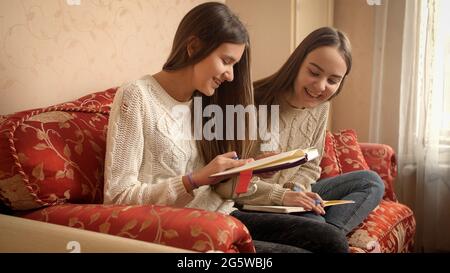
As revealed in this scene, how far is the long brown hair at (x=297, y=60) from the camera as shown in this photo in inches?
68.6

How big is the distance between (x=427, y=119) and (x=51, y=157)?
2.05 metres

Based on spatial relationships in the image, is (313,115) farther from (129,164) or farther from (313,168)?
(129,164)

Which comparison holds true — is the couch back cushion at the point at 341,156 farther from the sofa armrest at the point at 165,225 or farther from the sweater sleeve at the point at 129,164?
the sofa armrest at the point at 165,225

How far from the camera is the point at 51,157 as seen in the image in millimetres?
1233

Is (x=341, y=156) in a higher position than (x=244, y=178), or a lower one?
lower

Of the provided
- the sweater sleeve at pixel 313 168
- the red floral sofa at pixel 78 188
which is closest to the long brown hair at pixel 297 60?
the sweater sleeve at pixel 313 168

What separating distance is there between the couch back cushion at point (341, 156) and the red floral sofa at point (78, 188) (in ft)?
1.79

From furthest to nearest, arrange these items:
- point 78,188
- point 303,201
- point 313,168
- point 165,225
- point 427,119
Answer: point 427,119, point 313,168, point 303,201, point 78,188, point 165,225

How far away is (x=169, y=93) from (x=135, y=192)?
1.03ft

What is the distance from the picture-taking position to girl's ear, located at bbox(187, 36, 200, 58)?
4.35ft

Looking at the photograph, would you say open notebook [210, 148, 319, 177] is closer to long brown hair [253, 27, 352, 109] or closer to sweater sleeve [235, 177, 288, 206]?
sweater sleeve [235, 177, 288, 206]

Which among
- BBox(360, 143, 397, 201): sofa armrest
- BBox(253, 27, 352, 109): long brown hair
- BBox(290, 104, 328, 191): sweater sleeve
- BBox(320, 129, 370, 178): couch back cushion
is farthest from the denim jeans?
BBox(360, 143, 397, 201): sofa armrest

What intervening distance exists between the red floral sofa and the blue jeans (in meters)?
0.10

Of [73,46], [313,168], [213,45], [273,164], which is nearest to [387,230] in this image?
[313,168]
